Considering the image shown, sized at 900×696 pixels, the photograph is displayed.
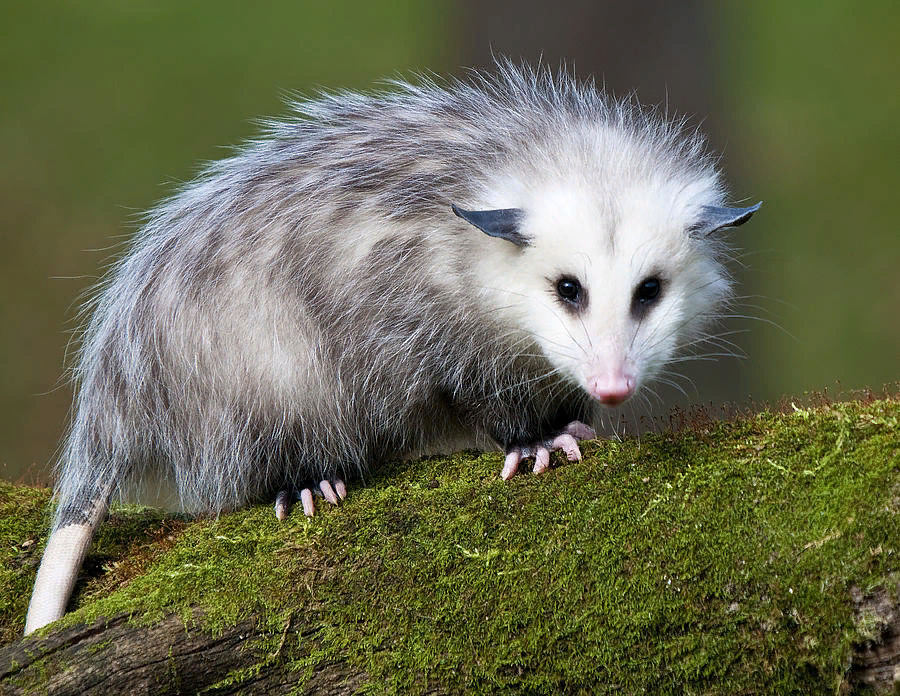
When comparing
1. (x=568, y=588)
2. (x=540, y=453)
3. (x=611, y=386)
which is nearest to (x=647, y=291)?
(x=611, y=386)

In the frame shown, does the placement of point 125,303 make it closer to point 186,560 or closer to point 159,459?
point 159,459

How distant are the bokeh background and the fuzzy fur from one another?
236cm

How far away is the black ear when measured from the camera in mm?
2178

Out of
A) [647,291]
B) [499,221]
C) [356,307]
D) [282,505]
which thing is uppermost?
[499,221]

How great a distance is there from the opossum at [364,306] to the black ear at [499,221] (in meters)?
0.01

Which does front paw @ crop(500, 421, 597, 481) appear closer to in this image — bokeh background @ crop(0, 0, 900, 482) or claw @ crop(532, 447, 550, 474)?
claw @ crop(532, 447, 550, 474)

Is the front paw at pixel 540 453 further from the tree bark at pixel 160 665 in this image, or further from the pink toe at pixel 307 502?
the tree bark at pixel 160 665

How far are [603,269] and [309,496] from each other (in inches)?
34.1

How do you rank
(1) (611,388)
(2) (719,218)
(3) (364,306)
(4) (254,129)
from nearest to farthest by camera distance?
(1) (611,388) < (2) (719,218) < (3) (364,306) < (4) (254,129)

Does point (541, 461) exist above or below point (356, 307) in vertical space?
below

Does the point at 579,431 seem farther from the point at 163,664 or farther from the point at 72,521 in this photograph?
the point at 72,521

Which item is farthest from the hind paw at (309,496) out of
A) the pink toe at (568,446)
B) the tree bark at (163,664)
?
the pink toe at (568,446)

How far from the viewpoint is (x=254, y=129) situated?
737 centimetres

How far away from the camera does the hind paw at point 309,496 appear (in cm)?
232
